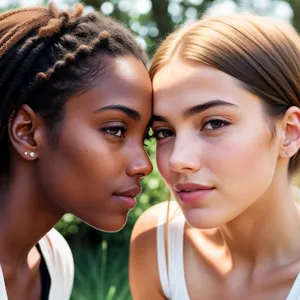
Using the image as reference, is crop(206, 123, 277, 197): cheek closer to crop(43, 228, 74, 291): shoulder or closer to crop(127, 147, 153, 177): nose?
crop(127, 147, 153, 177): nose

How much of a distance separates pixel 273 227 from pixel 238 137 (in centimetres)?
59

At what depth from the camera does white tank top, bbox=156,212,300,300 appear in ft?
11.0

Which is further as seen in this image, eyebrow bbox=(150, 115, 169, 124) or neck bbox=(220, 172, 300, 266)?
neck bbox=(220, 172, 300, 266)

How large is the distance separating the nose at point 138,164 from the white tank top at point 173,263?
726mm

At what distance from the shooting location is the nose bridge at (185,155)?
277 cm

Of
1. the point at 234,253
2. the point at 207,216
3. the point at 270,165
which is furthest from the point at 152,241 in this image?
the point at 270,165

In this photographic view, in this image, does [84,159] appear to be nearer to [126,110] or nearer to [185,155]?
[126,110]

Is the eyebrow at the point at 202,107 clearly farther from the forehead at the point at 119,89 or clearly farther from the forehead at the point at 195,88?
the forehead at the point at 119,89

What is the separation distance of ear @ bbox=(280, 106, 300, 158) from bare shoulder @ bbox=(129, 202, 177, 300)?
885 millimetres

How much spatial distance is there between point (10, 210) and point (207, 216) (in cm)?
94

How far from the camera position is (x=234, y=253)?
3324mm

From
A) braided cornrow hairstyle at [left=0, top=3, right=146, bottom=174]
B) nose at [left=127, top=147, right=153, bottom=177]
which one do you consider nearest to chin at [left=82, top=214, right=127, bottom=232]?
nose at [left=127, top=147, right=153, bottom=177]

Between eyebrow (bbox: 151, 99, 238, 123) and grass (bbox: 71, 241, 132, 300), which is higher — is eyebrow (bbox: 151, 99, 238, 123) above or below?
above

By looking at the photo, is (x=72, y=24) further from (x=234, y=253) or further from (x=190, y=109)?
(x=234, y=253)
